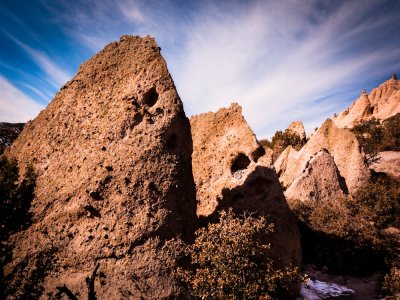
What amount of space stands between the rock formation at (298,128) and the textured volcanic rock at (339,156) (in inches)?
331

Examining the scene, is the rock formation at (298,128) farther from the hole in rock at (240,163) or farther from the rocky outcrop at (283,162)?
the hole in rock at (240,163)

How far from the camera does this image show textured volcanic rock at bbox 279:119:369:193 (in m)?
23.5

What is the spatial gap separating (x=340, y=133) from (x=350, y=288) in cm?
1525

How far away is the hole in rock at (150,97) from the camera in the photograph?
10828mm

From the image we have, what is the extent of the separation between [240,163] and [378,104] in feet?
281

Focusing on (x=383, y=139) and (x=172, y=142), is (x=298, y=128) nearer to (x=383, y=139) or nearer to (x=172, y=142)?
(x=383, y=139)

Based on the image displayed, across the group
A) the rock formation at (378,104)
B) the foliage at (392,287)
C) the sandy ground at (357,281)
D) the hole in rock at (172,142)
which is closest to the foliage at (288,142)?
the sandy ground at (357,281)

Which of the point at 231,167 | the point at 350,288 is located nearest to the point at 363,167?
the point at 350,288

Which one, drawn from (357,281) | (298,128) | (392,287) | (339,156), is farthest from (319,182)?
(298,128)

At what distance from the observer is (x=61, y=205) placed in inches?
390

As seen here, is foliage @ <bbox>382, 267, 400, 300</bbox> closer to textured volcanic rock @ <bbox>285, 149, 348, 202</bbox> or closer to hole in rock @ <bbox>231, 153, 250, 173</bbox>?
textured volcanic rock @ <bbox>285, 149, 348, 202</bbox>

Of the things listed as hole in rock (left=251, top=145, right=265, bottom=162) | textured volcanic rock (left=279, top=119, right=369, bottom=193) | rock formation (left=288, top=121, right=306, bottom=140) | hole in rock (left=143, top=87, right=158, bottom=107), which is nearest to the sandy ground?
textured volcanic rock (left=279, top=119, right=369, bottom=193)

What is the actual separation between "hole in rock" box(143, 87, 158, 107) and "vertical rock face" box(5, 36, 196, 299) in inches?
1.7

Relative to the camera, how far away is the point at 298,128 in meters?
37.5
